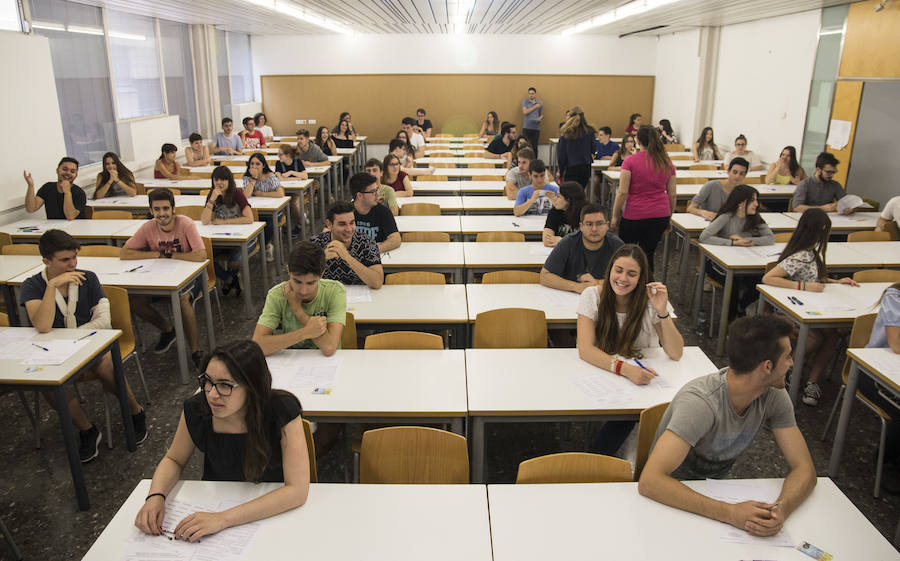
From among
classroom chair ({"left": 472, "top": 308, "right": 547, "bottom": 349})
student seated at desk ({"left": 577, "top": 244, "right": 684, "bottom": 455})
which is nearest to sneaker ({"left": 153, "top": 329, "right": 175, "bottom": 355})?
classroom chair ({"left": 472, "top": 308, "right": 547, "bottom": 349})

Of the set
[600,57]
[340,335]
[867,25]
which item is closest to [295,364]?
[340,335]

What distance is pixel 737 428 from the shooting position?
7.96 ft

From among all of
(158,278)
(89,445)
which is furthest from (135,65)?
(89,445)

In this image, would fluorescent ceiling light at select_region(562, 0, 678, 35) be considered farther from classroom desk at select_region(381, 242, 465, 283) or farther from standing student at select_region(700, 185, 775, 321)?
classroom desk at select_region(381, 242, 465, 283)

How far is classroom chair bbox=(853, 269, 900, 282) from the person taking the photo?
14.9 ft

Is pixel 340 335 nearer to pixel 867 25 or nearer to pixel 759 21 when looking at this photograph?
pixel 867 25

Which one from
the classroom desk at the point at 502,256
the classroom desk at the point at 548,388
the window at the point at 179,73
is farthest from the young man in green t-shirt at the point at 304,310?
the window at the point at 179,73

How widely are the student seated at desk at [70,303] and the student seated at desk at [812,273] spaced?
4.63 meters

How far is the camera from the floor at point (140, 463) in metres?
3.18

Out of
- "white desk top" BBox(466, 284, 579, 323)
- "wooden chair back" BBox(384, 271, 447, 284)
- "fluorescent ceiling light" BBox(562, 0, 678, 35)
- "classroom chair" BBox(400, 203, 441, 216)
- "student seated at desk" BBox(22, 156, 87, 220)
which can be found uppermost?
"fluorescent ceiling light" BBox(562, 0, 678, 35)

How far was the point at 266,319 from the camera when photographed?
3299mm

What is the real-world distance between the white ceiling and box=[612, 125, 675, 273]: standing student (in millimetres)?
3171

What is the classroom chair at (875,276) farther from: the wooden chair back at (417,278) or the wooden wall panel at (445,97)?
the wooden wall panel at (445,97)

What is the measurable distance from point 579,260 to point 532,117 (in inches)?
462
